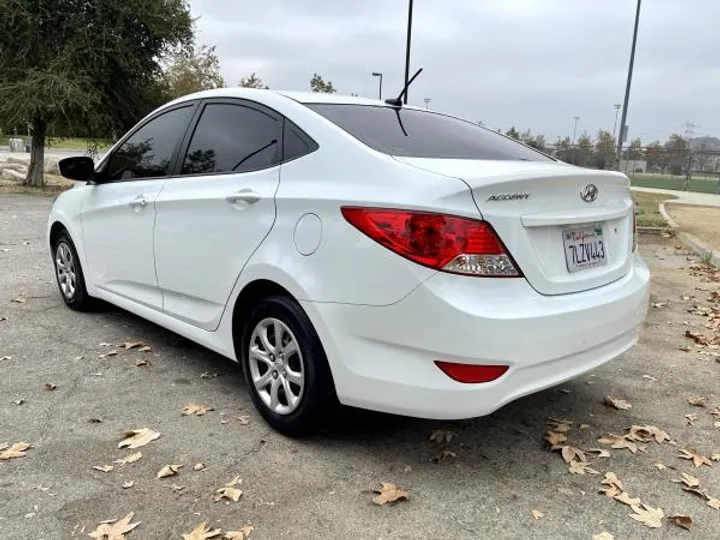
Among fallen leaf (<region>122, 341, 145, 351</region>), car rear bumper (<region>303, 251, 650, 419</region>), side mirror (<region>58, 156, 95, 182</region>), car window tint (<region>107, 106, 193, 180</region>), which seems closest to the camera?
car rear bumper (<region>303, 251, 650, 419</region>)

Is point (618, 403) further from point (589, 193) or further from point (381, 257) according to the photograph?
point (381, 257)

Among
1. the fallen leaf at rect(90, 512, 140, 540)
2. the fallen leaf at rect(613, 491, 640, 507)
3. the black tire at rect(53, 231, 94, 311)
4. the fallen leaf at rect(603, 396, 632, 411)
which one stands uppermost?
the black tire at rect(53, 231, 94, 311)

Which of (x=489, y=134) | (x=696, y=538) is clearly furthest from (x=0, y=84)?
(x=696, y=538)

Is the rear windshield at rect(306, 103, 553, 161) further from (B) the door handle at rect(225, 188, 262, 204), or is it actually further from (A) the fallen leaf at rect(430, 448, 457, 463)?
(A) the fallen leaf at rect(430, 448, 457, 463)

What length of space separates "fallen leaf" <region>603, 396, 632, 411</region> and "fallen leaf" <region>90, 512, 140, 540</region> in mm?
2661

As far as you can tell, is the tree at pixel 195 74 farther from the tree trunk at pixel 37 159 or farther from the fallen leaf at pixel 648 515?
the fallen leaf at pixel 648 515

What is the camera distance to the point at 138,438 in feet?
10.5

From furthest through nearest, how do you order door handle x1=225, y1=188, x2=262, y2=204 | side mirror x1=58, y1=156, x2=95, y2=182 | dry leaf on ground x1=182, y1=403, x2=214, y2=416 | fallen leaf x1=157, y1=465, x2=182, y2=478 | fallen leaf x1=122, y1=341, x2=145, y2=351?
side mirror x1=58, y1=156, x2=95, y2=182 < fallen leaf x1=122, y1=341, x2=145, y2=351 < dry leaf on ground x1=182, y1=403, x2=214, y2=416 < door handle x1=225, y1=188, x2=262, y2=204 < fallen leaf x1=157, y1=465, x2=182, y2=478

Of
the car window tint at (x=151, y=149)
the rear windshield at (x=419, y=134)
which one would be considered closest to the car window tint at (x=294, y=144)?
the rear windshield at (x=419, y=134)

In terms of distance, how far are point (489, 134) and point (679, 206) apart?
16.7 meters

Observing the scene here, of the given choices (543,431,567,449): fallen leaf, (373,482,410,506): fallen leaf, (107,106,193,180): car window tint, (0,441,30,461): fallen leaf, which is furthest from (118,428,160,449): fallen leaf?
(543,431,567,449): fallen leaf

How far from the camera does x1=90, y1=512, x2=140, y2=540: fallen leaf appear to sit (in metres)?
2.44

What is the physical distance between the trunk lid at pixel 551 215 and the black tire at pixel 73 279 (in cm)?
342

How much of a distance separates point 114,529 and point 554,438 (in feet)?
6.90
